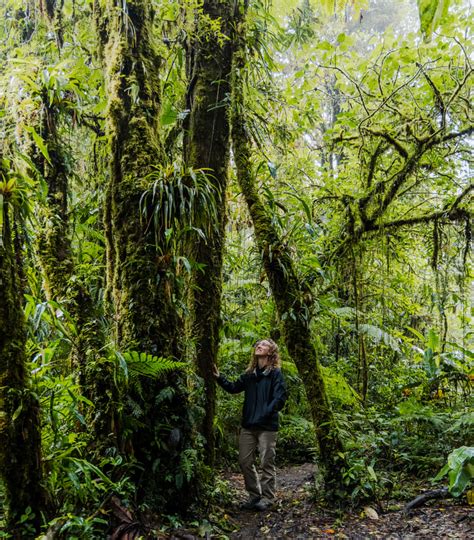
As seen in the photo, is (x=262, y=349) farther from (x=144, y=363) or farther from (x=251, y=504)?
(x=144, y=363)

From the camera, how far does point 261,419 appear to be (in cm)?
487

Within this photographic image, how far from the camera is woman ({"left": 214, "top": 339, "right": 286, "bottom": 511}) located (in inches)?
188

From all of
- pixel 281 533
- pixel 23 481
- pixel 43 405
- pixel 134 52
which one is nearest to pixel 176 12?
pixel 134 52

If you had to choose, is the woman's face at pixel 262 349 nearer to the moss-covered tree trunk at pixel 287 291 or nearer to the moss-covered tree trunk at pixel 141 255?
the moss-covered tree trunk at pixel 287 291

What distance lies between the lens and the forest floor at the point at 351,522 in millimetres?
3639

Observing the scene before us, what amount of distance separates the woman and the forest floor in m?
0.22

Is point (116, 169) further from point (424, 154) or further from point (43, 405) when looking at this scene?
point (424, 154)

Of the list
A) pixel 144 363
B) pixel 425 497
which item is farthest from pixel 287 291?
pixel 425 497

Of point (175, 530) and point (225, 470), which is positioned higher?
point (175, 530)

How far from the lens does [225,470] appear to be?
20.3ft

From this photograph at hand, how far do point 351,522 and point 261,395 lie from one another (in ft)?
5.07

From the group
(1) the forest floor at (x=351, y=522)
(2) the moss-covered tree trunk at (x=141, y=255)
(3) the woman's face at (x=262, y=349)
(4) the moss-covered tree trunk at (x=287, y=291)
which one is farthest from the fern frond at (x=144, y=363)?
(3) the woman's face at (x=262, y=349)

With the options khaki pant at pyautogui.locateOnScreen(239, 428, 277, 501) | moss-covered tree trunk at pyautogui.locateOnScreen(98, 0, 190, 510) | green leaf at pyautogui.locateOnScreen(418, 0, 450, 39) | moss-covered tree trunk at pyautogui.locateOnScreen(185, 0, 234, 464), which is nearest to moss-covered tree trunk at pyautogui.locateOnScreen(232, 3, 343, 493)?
moss-covered tree trunk at pyautogui.locateOnScreen(185, 0, 234, 464)

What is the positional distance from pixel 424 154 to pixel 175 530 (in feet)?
19.3
